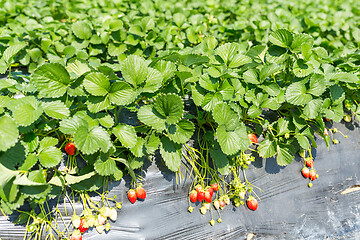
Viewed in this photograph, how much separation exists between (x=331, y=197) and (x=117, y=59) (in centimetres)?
181

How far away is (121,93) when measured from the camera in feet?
4.47

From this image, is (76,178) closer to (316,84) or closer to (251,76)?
(251,76)

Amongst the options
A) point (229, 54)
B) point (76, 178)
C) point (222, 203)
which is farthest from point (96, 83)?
point (222, 203)

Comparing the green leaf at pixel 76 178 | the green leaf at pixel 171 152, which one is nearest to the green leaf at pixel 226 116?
the green leaf at pixel 171 152

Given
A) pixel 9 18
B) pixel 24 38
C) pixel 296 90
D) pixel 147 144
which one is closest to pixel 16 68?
pixel 24 38

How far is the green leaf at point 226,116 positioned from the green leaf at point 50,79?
76 cm

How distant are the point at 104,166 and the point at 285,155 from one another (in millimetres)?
1019

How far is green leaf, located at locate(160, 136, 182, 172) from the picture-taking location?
139 centimetres

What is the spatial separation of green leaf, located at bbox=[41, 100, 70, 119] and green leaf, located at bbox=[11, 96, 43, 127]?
1.6 inches

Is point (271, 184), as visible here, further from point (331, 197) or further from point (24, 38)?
point (24, 38)

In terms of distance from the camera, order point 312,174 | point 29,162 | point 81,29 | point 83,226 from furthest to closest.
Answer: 1. point 81,29
2. point 312,174
3. point 83,226
4. point 29,162

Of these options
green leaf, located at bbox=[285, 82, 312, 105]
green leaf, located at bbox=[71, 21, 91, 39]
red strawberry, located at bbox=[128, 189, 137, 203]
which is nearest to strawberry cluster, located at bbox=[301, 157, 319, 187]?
green leaf, located at bbox=[285, 82, 312, 105]

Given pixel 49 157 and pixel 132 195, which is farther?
pixel 132 195

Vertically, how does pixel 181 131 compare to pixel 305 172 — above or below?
above
